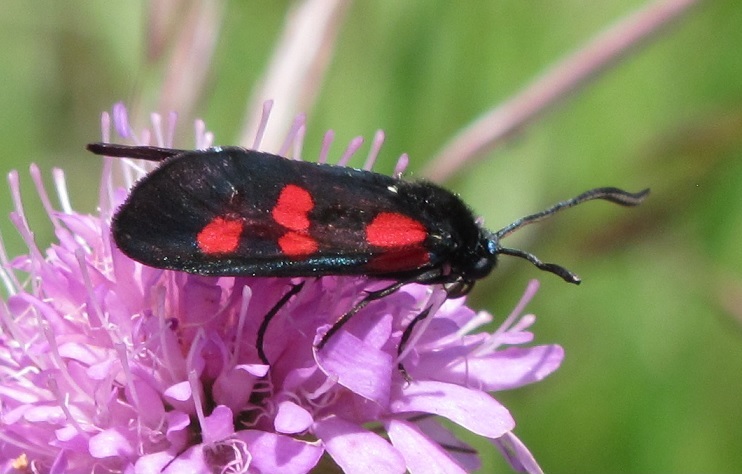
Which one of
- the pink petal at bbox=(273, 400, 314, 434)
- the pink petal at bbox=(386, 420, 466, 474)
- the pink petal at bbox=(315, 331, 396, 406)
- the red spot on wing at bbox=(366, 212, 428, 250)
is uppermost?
the red spot on wing at bbox=(366, 212, 428, 250)

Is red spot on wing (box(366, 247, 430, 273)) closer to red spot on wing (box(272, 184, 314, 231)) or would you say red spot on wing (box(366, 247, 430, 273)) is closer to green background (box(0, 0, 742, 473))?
A: red spot on wing (box(272, 184, 314, 231))

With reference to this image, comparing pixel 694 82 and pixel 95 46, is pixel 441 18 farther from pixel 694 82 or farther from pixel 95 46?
pixel 95 46

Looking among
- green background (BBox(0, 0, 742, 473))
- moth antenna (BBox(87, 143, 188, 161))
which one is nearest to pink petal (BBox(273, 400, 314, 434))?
moth antenna (BBox(87, 143, 188, 161))

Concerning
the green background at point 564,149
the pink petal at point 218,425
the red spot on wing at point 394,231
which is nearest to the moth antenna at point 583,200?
the red spot on wing at point 394,231

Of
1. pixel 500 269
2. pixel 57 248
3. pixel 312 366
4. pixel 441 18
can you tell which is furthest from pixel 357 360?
pixel 441 18

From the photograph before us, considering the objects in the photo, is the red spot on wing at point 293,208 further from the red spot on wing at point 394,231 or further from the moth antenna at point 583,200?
the moth antenna at point 583,200

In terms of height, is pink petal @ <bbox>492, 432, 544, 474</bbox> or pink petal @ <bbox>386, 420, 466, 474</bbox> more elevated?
A: pink petal @ <bbox>386, 420, 466, 474</bbox>

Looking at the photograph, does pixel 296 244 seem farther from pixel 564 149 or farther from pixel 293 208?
pixel 564 149
